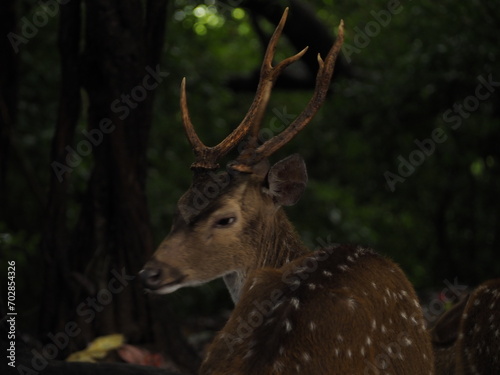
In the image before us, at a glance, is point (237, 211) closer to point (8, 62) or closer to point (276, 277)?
point (276, 277)

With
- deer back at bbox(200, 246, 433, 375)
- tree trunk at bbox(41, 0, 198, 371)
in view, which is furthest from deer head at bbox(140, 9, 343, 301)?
tree trunk at bbox(41, 0, 198, 371)

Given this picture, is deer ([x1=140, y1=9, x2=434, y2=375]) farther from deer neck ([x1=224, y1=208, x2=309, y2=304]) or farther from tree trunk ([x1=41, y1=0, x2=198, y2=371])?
tree trunk ([x1=41, y1=0, x2=198, y2=371])

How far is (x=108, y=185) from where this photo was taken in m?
6.45

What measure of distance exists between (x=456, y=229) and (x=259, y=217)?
752cm

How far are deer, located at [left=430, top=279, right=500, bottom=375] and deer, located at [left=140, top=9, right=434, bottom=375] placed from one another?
0.66 meters

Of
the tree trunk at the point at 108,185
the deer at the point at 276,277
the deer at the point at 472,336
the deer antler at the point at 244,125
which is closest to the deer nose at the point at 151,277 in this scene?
the deer at the point at 276,277

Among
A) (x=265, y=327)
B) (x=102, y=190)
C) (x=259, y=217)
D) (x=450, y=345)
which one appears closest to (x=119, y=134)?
(x=102, y=190)

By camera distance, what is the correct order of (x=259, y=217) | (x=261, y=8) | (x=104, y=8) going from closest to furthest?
(x=259, y=217) → (x=104, y=8) → (x=261, y=8)

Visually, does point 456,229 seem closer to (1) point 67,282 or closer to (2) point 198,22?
(2) point 198,22

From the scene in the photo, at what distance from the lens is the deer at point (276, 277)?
11.4 ft

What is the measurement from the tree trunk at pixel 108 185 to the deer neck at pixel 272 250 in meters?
1.67

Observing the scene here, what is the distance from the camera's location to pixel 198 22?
9297 millimetres

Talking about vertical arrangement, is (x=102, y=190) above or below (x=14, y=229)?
below

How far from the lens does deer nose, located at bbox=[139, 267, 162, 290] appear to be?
14.6 feet
